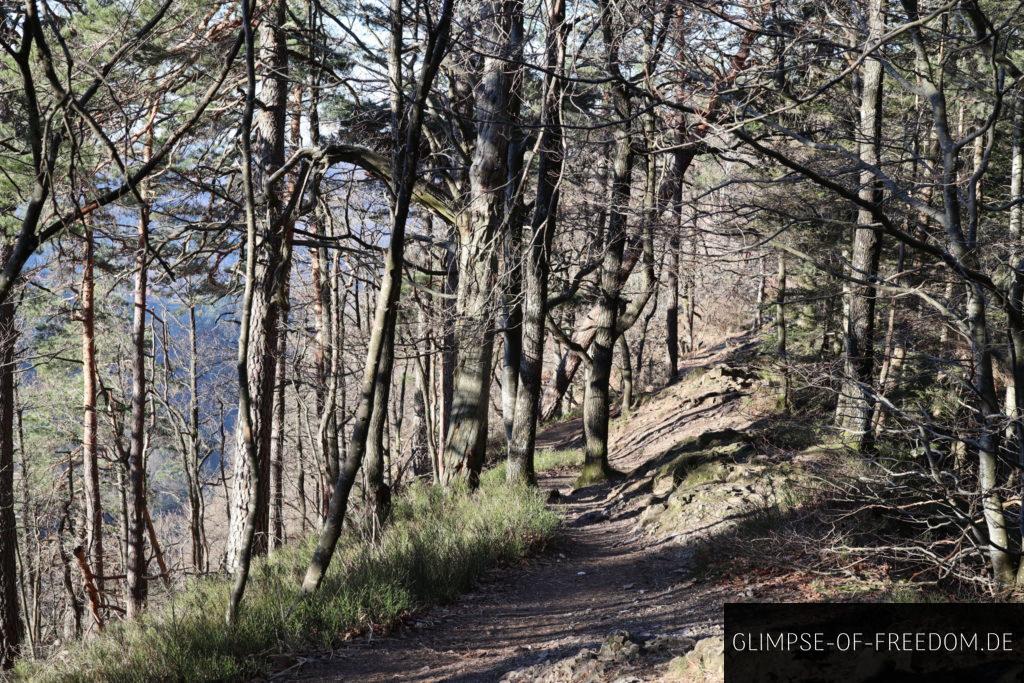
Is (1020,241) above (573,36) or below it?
below

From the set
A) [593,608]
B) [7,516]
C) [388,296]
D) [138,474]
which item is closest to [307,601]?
[388,296]

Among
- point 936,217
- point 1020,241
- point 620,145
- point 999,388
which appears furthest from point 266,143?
point 999,388

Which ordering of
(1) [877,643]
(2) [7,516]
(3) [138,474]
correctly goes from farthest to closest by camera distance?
(3) [138,474] → (2) [7,516] → (1) [877,643]

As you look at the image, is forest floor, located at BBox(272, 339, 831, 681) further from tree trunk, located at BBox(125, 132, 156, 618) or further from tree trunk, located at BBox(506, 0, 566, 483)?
tree trunk, located at BBox(125, 132, 156, 618)

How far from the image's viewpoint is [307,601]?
17.0 ft

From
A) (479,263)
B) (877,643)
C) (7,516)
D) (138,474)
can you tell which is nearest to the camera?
(877,643)

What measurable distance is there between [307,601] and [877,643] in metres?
3.69

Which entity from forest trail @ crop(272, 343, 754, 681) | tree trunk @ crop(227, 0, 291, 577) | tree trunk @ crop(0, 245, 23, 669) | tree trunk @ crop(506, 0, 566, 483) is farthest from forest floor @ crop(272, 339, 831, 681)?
tree trunk @ crop(0, 245, 23, 669)

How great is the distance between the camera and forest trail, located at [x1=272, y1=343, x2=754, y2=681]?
15.4 feet

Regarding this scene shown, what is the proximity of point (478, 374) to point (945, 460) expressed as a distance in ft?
17.5

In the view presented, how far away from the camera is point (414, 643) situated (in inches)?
207

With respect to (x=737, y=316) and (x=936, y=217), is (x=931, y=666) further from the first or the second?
(x=737, y=316)

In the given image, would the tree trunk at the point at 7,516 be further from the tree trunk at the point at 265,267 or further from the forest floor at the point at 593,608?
the forest floor at the point at 593,608

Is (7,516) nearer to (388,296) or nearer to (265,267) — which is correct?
(265,267)
